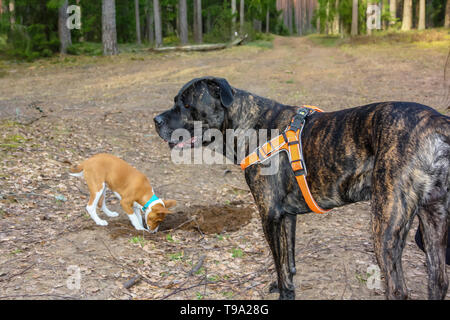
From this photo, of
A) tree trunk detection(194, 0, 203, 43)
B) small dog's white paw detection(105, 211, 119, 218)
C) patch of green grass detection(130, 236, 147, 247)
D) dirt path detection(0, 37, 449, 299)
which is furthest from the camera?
tree trunk detection(194, 0, 203, 43)

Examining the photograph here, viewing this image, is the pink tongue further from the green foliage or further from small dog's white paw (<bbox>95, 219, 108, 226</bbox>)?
the green foliage

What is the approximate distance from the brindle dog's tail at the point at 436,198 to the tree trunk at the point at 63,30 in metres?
26.3

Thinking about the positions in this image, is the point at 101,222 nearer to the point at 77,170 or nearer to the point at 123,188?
the point at 123,188

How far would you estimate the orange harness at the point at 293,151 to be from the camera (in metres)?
3.66

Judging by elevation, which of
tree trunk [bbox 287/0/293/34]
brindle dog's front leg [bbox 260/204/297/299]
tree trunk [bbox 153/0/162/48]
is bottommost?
brindle dog's front leg [bbox 260/204/297/299]

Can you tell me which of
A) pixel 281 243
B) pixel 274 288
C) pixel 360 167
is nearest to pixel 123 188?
pixel 274 288

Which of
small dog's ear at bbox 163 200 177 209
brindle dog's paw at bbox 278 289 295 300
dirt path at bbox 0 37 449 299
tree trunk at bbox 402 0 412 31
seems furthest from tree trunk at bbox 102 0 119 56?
tree trunk at bbox 402 0 412 31

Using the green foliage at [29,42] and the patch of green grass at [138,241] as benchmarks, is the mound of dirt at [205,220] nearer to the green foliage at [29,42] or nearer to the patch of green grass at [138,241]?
the patch of green grass at [138,241]

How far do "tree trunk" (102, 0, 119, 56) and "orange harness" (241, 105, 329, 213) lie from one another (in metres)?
24.3

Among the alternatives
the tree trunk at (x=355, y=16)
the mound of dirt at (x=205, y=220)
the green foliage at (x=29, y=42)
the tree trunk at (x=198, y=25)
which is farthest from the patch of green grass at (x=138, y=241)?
the tree trunk at (x=355, y=16)

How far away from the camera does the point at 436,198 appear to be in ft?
9.78

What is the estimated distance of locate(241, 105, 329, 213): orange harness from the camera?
3664 mm

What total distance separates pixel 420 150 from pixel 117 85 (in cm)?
1572

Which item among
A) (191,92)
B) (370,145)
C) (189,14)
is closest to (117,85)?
(191,92)
